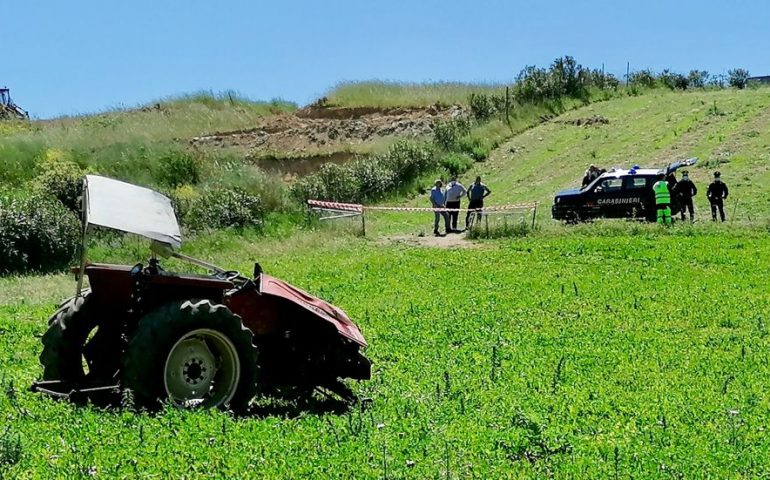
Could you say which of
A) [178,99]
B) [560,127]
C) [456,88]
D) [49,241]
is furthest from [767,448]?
[178,99]

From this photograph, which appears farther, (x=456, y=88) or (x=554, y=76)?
(x=456, y=88)

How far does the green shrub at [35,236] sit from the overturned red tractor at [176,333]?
607 inches

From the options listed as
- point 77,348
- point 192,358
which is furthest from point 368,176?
point 192,358

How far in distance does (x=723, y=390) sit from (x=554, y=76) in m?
47.4

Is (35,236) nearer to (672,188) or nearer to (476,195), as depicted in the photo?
(476,195)

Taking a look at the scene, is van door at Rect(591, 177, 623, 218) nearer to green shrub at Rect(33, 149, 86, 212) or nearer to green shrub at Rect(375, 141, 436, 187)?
green shrub at Rect(375, 141, 436, 187)

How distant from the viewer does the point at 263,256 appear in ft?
73.6

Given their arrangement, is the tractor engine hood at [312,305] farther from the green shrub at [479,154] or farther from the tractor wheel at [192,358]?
the green shrub at [479,154]

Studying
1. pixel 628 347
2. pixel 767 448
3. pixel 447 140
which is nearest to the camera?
pixel 767 448

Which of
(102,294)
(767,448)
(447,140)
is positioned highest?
(447,140)

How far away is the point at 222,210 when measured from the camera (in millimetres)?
26469

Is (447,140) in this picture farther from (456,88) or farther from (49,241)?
(49,241)

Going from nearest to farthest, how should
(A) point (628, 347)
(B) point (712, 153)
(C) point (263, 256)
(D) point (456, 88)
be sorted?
(A) point (628, 347), (C) point (263, 256), (B) point (712, 153), (D) point (456, 88)

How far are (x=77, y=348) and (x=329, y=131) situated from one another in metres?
47.4
